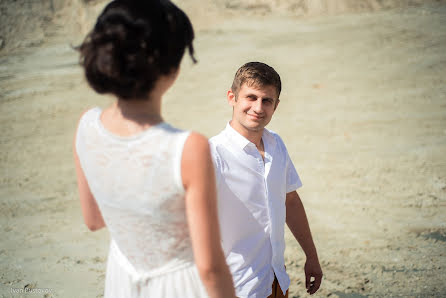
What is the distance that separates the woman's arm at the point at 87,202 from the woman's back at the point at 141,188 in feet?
0.38

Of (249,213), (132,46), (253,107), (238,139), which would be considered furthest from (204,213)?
(253,107)

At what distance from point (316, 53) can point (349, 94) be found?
2641 millimetres

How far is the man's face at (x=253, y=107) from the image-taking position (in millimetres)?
2012

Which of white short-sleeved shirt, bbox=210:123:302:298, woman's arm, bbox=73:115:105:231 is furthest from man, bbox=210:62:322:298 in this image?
woman's arm, bbox=73:115:105:231

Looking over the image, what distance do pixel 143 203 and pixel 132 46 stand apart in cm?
43

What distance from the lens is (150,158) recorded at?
1.05 meters

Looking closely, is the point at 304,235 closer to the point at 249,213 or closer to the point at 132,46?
the point at 249,213

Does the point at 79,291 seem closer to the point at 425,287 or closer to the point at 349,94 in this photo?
the point at 425,287

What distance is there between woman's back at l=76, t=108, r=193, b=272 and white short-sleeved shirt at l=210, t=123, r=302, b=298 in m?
0.66

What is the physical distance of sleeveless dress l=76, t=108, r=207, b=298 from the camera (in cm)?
105

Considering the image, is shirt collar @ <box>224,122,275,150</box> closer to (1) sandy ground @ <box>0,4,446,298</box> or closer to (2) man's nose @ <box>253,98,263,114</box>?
(2) man's nose @ <box>253,98,263,114</box>

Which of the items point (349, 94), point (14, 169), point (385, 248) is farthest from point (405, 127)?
point (14, 169)

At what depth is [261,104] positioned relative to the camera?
6.74 feet

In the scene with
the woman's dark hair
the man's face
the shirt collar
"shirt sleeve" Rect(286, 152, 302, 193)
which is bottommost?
"shirt sleeve" Rect(286, 152, 302, 193)
